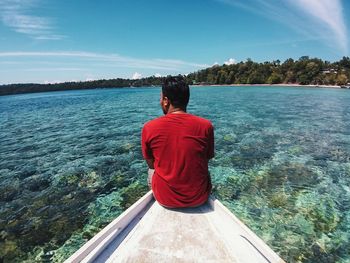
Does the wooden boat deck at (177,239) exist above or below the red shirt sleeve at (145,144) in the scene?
below

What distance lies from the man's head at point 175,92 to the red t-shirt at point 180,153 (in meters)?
0.21

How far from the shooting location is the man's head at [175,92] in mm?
3414

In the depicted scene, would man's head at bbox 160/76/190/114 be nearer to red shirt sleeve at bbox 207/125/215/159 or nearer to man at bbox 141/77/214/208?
man at bbox 141/77/214/208

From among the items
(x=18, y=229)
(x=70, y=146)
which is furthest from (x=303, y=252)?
(x=70, y=146)

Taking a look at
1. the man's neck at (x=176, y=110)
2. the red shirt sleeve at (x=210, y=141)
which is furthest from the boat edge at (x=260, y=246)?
the man's neck at (x=176, y=110)

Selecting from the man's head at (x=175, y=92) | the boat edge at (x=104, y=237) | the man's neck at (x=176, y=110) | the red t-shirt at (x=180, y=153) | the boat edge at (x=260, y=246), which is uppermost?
the man's head at (x=175, y=92)

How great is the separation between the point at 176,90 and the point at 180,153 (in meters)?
0.89

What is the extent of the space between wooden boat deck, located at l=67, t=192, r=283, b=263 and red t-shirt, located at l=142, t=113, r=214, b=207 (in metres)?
0.28

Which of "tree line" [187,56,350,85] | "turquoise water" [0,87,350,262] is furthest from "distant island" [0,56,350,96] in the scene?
"turquoise water" [0,87,350,262]

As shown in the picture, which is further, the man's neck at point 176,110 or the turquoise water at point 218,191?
the turquoise water at point 218,191

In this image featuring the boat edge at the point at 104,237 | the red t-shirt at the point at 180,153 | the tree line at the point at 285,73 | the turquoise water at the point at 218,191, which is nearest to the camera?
the boat edge at the point at 104,237

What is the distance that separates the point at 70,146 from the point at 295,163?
11.3 metres

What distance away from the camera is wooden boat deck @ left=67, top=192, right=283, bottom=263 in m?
2.66

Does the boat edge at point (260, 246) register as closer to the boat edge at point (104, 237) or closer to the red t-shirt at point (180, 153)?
the red t-shirt at point (180, 153)
